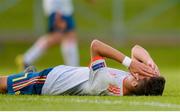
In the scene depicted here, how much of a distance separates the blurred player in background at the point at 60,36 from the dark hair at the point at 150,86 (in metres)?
9.38

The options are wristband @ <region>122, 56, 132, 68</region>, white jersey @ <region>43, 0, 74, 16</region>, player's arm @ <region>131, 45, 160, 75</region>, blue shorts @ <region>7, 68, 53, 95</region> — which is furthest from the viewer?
white jersey @ <region>43, 0, 74, 16</region>

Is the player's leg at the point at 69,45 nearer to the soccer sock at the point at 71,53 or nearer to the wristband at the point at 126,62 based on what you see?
the soccer sock at the point at 71,53

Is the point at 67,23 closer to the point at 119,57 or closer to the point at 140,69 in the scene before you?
the point at 119,57

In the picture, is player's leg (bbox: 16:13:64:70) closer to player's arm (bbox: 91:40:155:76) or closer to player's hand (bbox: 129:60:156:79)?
player's arm (bbox: 91:40:155:76)

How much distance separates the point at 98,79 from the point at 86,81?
187 millimetres

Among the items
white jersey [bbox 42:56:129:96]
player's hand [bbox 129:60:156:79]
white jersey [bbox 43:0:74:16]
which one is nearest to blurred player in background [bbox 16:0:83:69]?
white jersey [bbox 43:0:74:16]

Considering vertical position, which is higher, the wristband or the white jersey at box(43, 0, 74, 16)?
the white jersey at box(43, 0, 74, 16)

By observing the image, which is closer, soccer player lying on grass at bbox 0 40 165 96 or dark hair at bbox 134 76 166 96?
dark hair at bbox 134 76 166 96

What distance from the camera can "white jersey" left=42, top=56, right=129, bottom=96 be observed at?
517 inches

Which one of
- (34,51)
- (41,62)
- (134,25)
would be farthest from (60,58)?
(34,51)

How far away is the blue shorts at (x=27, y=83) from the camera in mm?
13508

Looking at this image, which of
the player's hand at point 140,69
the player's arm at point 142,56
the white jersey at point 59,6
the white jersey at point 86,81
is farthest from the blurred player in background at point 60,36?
the player's hand at point 140,69

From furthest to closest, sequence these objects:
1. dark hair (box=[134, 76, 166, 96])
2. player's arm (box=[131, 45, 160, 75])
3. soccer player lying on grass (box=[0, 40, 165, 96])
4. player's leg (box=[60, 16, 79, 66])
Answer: player's leg (box=[60, 16, 79, 66]), player's arm (box=[131, 45, 160, 75]), soccer player lying on grass (box=[0, 40, 165, 96]), dark hair (box=[134, 76, 166, 96])

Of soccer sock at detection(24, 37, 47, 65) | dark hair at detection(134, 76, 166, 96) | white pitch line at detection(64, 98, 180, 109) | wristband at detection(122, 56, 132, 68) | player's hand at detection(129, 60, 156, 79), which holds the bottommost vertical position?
soccer sock at detection(24, 37, 47, 65)
